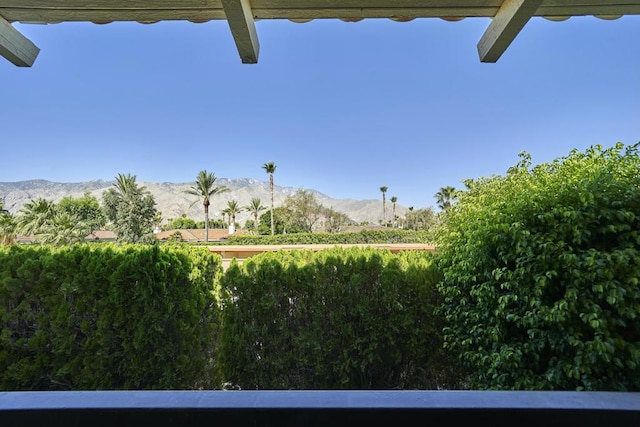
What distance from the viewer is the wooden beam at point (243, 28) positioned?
115 cm

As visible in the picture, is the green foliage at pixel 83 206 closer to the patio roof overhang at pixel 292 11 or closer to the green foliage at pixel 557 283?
the patio roof overhang at pixel 292 11

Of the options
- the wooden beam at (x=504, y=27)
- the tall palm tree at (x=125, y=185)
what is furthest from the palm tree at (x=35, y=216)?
the wooden beam at (x=504, y=27)

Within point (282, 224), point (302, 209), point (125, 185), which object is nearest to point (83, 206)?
point (125, 185)

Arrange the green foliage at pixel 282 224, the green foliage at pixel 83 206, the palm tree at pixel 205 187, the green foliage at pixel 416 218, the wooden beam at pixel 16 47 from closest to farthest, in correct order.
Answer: the wooden beam at pixel 16 47
the palm tree at pixel 205 187
the green foliage at pixel 83 206
the green foliage at pixel 282 224
the green foliage at pixel 416 218

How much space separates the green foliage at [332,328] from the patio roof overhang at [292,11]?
4.26ft

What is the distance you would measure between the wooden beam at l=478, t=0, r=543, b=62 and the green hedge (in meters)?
2.10

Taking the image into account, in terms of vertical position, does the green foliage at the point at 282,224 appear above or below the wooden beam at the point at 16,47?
above

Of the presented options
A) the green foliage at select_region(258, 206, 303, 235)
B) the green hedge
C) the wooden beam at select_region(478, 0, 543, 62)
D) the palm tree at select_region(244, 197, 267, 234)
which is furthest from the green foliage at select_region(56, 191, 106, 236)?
the wooden beam at select_region(478, 0, 543, 62)

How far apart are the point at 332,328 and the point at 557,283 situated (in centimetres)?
121

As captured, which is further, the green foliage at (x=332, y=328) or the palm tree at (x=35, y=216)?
the palm tree at (x=35, y=216)

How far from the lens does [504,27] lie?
129 cm

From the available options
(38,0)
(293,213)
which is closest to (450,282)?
(38,0)

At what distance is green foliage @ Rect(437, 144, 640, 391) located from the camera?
1268 mm
